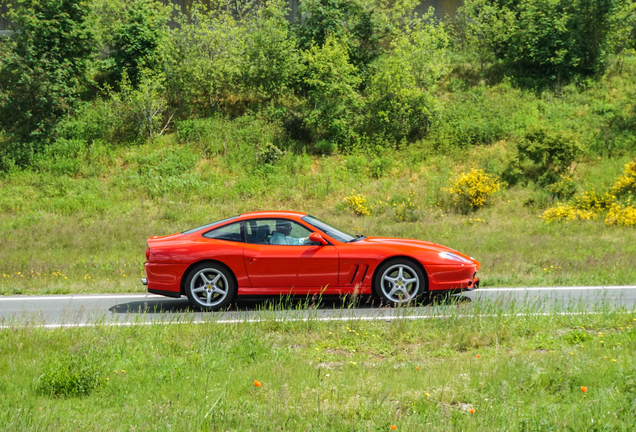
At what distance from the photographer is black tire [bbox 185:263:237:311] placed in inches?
349

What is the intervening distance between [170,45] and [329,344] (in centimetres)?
2356

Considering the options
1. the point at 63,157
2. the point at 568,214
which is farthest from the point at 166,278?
the point at 63,157

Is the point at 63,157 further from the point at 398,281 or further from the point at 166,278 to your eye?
the point at 398,281

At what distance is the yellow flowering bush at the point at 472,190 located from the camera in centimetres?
2075

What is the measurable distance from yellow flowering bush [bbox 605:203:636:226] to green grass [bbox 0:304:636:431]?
463 inches

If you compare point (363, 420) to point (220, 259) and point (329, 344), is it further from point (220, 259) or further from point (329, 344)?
point (220, 259)

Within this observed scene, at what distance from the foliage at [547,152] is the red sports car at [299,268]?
14.1 meters

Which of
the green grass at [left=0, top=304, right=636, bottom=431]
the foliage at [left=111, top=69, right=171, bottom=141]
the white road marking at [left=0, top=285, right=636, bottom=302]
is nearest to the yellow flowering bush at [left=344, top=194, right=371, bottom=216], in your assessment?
the foliage at [left=111, top=69, right=171, bottom=141]

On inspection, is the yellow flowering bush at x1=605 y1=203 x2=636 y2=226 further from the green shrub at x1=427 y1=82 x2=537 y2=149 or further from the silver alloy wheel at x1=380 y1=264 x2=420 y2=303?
the silver alloy wheel at x1=380 y1=264 x2=420 y2=303

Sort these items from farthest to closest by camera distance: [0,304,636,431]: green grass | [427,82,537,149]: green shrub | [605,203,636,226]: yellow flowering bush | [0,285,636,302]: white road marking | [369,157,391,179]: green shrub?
[427,82,537,149]: green shrub → [369,157,391,179]: green shrub → [605,203,636,226]: yellow flowering bush → [0,285,636,302]: white road marking → [0,304,636,431]: green grass

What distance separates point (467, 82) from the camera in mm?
28500

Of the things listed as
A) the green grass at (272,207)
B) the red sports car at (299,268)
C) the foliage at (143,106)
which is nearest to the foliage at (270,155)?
the green grass at (272,207)

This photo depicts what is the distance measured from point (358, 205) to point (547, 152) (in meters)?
7.06

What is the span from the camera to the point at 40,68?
2508cm
